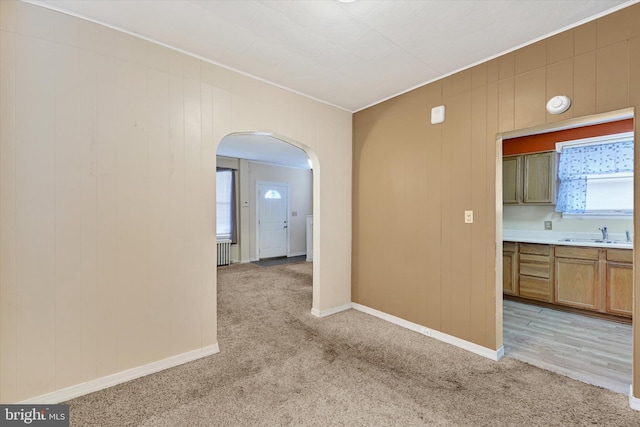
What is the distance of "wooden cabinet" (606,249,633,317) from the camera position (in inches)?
125

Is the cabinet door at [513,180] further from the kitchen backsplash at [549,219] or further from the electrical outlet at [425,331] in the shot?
the electrical outlet at [425,331]

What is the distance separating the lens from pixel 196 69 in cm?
248

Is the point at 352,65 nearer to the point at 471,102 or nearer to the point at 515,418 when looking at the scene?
the point at 471,102

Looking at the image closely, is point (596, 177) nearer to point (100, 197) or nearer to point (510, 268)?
point (510, 268)

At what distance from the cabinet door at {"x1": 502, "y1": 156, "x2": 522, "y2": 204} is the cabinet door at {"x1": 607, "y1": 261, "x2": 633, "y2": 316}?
141 centimetres

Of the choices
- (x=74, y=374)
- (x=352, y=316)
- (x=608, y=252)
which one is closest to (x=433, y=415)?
(x=352, y=316)

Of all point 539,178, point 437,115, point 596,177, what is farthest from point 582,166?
point 437,115

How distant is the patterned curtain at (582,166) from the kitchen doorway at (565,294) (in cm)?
22

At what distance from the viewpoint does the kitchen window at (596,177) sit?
11.9 feet

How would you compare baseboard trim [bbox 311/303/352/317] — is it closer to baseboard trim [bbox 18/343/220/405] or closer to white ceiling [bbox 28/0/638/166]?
baseboard trim [bbox 18/343/220/405]

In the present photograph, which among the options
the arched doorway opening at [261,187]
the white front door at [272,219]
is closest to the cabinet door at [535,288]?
the arched doorway opening at [261,187]

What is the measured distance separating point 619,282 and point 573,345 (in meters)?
1.19

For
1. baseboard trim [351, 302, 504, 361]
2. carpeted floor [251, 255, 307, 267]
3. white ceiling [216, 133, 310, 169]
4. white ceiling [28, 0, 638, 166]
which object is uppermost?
white ceiling [28, 0, 638, 166]

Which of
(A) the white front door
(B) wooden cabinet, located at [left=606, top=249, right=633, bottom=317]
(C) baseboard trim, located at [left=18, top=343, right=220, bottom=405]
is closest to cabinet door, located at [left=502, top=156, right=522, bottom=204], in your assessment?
(B) wooden cabinet, located at [left=606, top=249, right=633, bottom=317]
